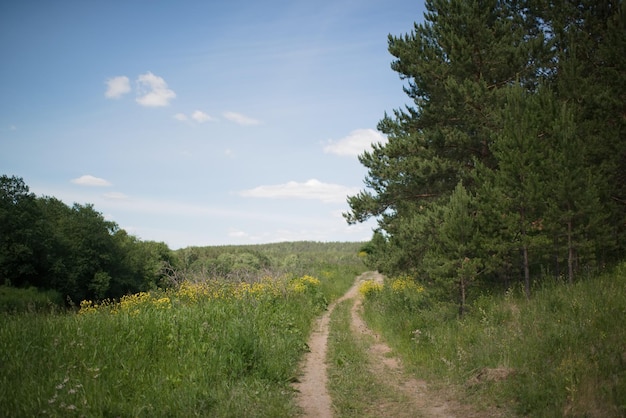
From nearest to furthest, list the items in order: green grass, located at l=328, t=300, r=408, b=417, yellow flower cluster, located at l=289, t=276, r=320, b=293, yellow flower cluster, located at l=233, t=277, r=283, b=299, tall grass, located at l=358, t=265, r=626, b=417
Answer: tall grass, located at l=358, t=265, r=626, b=417 < green grass, located at l=328, t=300, r=408, b=417 < yellow flower cluster, located at l=233, t=277, r=283, b=299 < yellow flower cluster, located at l=289, t=276, r=320, b=293

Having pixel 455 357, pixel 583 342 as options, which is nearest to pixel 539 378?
pixel 583 342

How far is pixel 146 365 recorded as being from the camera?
7125 millimetres

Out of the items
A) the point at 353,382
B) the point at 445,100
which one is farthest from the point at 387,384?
the point at 445,100

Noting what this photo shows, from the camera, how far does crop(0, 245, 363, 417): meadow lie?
563cm

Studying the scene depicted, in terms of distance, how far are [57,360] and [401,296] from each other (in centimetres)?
1450

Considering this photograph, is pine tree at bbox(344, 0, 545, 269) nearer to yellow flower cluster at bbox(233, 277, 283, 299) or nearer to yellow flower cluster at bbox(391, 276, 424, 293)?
yellow flower cluster at bbox(391, 276, 424, 293)

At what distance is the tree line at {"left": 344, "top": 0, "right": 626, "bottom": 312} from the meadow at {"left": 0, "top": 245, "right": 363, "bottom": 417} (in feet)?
20.7

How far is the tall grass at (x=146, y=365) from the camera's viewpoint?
18.5 ft

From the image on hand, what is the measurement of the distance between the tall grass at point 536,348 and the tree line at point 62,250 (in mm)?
35434

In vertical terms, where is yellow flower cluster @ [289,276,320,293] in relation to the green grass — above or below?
above

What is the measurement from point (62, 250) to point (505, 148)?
4865 centimetres

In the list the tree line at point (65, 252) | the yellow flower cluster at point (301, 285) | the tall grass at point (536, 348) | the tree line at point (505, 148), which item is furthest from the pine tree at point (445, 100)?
the tree line at point (65, 252)

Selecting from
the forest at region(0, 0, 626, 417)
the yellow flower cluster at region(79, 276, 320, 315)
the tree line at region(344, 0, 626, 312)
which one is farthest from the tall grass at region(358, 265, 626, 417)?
the yellow flower cluster at region(79, 276, 320, 315)

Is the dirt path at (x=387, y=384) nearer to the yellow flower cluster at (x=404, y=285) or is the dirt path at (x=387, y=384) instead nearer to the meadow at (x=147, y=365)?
the meadow at (x=147, y=365)
